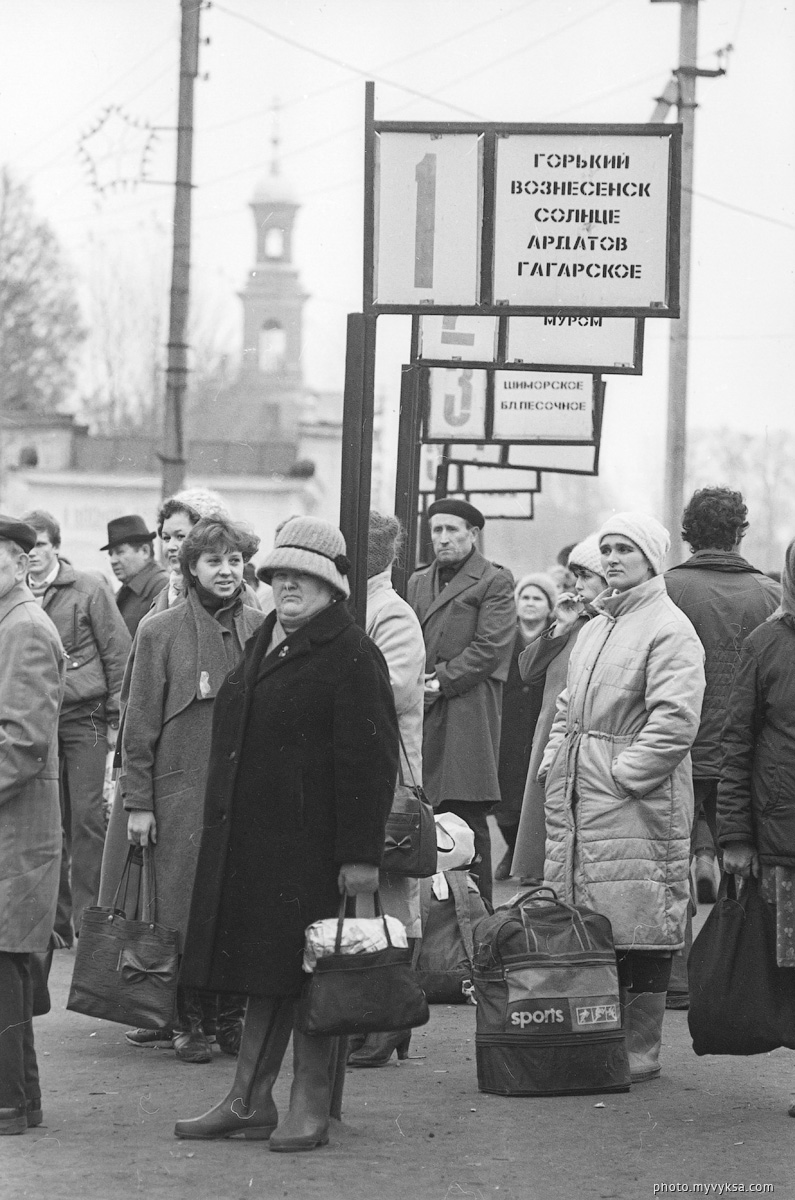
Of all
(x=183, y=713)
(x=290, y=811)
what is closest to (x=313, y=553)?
(x=290, y=811)

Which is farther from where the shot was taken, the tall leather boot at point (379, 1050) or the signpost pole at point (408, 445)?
the signpost pole at point (408, 445)

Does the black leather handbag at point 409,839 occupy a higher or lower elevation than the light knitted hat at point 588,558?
lower

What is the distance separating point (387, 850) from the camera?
6.04 metres

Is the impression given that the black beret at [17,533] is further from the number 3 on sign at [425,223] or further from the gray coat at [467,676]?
the gray coat at [467,676]

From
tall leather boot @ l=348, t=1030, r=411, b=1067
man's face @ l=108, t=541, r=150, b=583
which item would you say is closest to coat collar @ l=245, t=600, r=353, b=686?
tall leather boot @ l=348, t=1030, r=411, b=1067

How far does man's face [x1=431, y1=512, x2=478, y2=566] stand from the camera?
→ 29.1ft

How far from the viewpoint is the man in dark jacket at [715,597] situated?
7465 mm

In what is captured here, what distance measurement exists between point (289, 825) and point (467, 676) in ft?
11.6

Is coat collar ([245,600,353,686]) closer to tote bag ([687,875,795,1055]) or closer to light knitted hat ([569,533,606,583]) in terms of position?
tote bag ([687,875,795,1055])

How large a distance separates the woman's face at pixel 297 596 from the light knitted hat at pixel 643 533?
1324 millimetres

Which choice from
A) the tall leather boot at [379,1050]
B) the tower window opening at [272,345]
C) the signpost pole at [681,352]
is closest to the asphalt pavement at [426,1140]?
the tall leather boot at [379,1050]

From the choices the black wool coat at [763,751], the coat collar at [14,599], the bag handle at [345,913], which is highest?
the coat collar at [14,599]

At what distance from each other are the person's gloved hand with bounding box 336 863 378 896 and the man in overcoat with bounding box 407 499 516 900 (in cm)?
332

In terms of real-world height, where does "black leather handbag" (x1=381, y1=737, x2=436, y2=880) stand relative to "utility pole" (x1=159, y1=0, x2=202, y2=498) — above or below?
below
